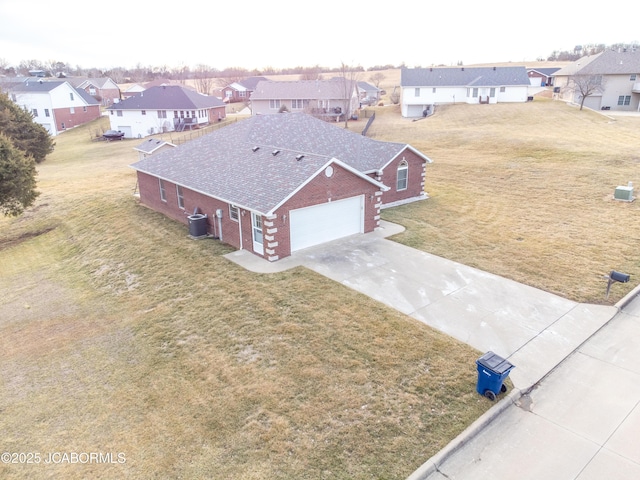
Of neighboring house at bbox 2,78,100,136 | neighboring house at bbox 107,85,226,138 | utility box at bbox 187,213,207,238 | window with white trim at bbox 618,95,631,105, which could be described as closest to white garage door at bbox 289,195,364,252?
utility box at bbox 187,213,207,238

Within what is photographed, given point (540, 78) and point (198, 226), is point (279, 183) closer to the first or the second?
point (198, 226)

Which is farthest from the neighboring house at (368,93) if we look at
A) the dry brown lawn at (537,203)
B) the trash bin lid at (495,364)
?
the trash bin lid at (495,364)

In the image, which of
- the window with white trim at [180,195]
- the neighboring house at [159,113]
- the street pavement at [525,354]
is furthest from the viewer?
the neighboring house at [159,113]

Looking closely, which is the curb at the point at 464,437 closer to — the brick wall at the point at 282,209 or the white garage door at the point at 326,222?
the brick wall at the point at 282,209

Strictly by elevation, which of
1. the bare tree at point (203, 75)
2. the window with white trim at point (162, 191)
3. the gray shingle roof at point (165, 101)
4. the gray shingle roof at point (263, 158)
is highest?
the bare tree at point (203, 75)

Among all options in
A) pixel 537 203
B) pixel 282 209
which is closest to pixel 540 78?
pixel 537 203

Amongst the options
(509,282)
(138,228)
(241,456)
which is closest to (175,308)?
(241,456)
